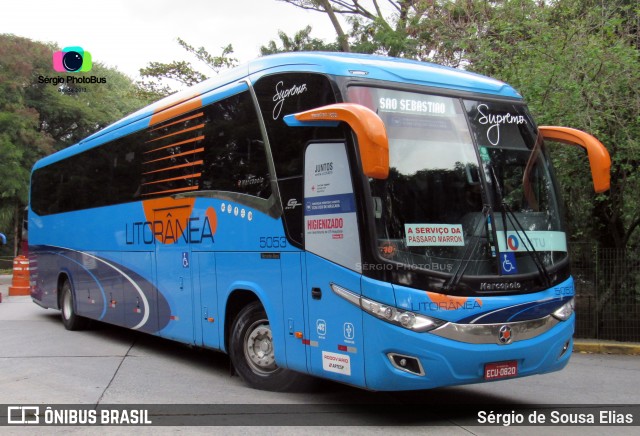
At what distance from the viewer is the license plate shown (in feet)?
19.6

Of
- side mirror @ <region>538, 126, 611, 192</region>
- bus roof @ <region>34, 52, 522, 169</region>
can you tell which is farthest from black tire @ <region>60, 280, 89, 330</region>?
side mirror @ <region>538, 126, 611, 192</region>

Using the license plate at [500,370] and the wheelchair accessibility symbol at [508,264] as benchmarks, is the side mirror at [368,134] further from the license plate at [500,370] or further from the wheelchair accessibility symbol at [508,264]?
the license plate at [500,370]

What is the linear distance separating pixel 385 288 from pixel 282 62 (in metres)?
2.88

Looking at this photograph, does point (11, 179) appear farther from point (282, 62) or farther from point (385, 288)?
point (385, 288)

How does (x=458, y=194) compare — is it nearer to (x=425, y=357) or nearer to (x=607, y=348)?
(x=425, y=357)

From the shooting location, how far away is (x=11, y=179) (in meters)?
29.4

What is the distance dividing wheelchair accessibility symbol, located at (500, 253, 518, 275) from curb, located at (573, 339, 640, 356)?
6.55 m

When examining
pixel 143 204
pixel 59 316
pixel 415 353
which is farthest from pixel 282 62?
pixel 59 316

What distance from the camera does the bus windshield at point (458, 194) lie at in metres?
5.92

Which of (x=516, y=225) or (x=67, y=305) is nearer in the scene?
(x=516, y=225)

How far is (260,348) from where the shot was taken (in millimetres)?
7613

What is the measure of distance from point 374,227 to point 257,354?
260 cm
